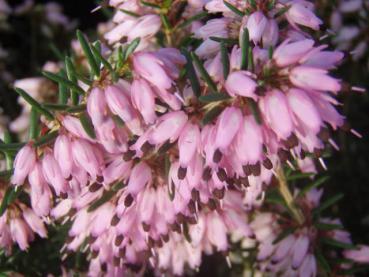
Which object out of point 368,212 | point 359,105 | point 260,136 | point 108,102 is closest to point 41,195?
point 108,102

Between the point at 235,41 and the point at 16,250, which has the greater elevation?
the point at 235,41

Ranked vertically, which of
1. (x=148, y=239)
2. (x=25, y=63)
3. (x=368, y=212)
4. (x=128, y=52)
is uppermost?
(x=128, y=52)

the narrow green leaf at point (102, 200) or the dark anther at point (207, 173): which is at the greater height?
the dark anther at point (207, 173)

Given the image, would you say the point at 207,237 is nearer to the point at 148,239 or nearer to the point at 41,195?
the point at 148,239

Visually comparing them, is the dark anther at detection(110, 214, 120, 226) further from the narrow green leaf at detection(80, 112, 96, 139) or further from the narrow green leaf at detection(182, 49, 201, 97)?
the narrow green leaf at detection(182, 49, 201, 97)

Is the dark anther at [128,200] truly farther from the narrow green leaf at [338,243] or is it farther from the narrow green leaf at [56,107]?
the narrow green leaf at [338,243]

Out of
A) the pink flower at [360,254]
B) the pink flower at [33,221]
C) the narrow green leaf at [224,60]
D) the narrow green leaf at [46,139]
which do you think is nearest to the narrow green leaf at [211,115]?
the narrow green leaf at [224,60]

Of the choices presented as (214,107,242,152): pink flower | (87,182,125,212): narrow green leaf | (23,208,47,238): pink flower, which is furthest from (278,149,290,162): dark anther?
(23,208,47,238): pink flower
